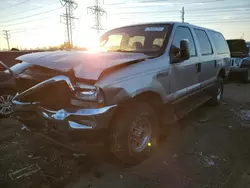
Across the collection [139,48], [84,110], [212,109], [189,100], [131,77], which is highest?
[139,48]

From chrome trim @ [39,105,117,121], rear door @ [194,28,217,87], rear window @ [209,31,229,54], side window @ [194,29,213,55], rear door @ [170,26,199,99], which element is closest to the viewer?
chrome trim @ [39,105,117,121]

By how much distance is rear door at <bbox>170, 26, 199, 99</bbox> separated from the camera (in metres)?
3.73

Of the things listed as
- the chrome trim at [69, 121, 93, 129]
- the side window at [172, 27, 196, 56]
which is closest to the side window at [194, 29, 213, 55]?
the side window at [172, 27, 196, 56]

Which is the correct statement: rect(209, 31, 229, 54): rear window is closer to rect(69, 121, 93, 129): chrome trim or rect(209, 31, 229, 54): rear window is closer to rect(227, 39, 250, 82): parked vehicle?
rect(227, 39, 250, 82): parked vehicle

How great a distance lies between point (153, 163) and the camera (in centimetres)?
317

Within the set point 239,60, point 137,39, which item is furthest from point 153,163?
point 239,60

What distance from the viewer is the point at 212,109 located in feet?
19.8

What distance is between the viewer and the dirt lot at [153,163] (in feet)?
8.86

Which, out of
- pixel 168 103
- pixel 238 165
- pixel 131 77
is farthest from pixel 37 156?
pixel 238 165

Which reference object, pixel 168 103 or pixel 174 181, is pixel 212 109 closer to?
pixel 168 103

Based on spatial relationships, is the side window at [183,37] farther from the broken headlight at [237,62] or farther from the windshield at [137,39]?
the broken headlight at [237,62]

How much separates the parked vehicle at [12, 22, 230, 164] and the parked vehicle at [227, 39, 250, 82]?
7399 mm

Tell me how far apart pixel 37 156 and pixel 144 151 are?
1679 millimetres

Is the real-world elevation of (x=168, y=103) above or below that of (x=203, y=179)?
above
